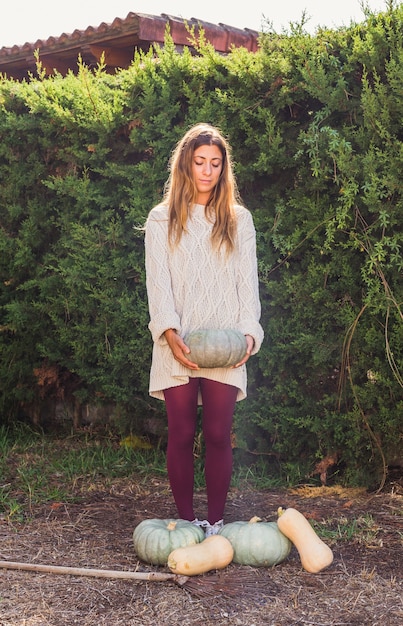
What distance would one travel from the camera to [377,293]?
481cm

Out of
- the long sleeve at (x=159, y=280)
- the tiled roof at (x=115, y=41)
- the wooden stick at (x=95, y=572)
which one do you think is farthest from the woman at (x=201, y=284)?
the tiled roof at (x=115, y=41)

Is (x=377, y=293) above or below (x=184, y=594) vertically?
above

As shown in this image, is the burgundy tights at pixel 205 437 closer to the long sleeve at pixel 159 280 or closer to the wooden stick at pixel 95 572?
the long sleeve at pixel 159 280

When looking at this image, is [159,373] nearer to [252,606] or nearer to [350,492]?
[252,606]

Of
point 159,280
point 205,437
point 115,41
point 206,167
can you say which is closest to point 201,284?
point 159,280

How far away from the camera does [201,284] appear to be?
159 inches

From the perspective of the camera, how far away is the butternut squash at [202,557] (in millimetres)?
3648

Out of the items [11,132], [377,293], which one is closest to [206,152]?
[377,293]

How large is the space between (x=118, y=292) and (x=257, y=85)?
179 centimetres

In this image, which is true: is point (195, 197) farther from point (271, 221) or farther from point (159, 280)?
point (271, 221)

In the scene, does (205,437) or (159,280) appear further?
(205,437)

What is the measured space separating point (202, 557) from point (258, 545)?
0.30 m

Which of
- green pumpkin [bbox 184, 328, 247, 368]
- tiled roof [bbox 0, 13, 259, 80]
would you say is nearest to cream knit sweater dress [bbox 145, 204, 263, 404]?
green pumpkin [bbox 184, 328, 247, 368]

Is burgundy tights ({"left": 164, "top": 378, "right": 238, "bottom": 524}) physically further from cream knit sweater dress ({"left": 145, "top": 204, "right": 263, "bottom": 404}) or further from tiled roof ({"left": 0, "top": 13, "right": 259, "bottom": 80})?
tiled roof ({"left": 0, "top": 13, "right": 259, "bottom": 80})
